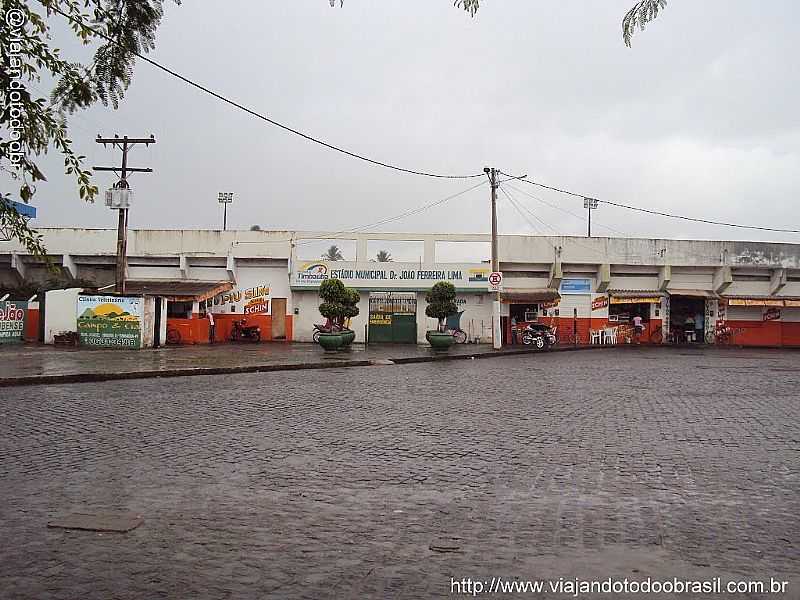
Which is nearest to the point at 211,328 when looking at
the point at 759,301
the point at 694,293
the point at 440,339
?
the point at 440,339

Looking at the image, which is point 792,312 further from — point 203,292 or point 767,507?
point 767,507

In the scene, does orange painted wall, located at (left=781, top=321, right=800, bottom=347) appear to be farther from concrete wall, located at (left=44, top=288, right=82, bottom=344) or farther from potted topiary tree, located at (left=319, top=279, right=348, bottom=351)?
concrete wall, located at (left=44, top=288, right=82, bottom=344)

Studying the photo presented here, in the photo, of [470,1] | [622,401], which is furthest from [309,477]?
[622,401]

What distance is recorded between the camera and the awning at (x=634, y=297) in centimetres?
3669

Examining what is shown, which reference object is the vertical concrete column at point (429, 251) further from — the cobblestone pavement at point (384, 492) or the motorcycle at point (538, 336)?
the cobblestone pavement at point (384, 492)

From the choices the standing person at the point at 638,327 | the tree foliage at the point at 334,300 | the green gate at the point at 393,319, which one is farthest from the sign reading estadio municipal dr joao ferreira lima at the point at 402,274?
the tree foliage at the point at 334,300

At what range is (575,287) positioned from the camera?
37.2 meters

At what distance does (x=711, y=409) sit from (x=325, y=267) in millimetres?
25241

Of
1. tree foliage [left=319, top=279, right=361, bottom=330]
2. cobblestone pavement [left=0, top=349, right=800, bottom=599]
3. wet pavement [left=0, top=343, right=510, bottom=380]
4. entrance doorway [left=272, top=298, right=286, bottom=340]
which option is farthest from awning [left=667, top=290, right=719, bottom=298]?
cobblestone pavement [left=0, top=349, right=800, bottom=599]

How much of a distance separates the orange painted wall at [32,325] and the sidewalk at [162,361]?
328cm

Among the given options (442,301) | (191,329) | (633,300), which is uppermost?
(633,300)

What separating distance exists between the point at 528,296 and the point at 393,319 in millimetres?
6796

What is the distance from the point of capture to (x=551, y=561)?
4621mm

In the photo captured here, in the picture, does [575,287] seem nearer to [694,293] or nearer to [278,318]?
[694,293]
